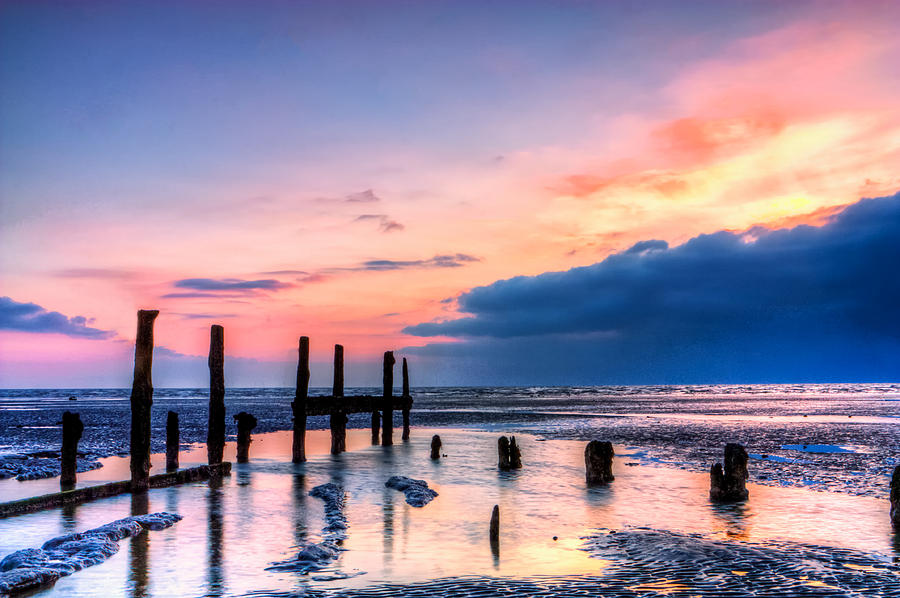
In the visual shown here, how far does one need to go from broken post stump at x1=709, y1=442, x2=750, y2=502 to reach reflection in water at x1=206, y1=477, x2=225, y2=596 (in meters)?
10.7

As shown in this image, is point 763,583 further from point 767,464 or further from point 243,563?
point 767,464

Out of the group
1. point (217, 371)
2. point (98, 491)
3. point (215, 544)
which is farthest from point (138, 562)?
point (217, 371)

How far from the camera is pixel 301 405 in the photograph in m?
23.6


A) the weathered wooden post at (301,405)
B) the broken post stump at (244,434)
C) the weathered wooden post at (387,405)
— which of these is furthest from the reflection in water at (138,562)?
the weathered wooden post at (387,405)

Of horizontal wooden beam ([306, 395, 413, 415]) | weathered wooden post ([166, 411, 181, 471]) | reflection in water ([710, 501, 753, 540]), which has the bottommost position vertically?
reflection in water ([710, 501, 753, 540])

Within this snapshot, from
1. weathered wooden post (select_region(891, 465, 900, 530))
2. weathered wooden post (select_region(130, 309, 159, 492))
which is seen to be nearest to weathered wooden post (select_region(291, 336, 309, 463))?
weathered wooden post (select_region(130, 309, 159, 492))

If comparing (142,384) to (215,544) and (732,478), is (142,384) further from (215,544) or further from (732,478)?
(732,478)

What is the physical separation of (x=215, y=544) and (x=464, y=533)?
13.9 feet

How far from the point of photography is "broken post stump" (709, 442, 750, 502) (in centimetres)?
1545

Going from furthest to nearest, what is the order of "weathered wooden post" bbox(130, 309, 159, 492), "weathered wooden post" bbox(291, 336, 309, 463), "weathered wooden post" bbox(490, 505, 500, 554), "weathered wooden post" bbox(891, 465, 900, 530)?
"weathered wooden post" bbox(291, 336, 309, 463), "weathered wooden post" bbox(130, 309, 159, 492), "weathered wooden post" bbox(891, 465, 900, 530), "weathered wooden post" bbox(490, 505, 500, 554)

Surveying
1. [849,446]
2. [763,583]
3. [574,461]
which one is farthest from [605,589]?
[849,446]

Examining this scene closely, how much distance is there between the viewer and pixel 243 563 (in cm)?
1013

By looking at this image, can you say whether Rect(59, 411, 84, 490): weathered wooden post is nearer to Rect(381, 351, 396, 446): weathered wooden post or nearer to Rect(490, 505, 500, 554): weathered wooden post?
Rect(490, 505, 500, 554): weathered wooden post

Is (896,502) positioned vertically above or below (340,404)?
below
